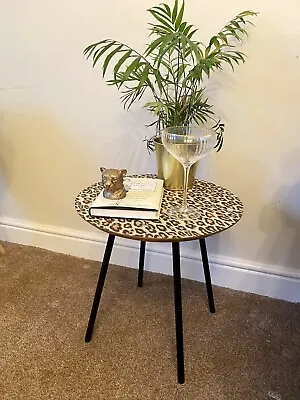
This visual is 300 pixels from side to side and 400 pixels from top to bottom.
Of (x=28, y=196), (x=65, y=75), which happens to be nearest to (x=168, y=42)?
(x=65, y=75)

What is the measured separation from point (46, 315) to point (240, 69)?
1.13 m

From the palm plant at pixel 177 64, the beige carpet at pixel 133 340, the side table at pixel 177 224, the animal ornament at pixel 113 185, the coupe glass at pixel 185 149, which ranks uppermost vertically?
the palm plant at pixel 177 64

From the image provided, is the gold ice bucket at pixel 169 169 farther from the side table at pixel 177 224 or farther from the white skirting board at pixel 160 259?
the white skirting board at pixel 160 259

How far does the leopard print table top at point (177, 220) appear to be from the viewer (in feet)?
4.13

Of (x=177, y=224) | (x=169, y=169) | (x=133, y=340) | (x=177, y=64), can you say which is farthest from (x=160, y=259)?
(x=177, y=64)

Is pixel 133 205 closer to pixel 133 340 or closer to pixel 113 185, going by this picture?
pixel 113 185

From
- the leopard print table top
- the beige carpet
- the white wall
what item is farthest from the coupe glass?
the beige carpet

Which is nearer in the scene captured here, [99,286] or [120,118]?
[99,286]

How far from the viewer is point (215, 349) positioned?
1.55 meters

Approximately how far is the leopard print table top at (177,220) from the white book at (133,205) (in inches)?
0.7

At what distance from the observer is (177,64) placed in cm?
163

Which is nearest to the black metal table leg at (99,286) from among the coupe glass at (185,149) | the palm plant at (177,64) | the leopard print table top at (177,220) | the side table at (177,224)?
the side table at (177,224)

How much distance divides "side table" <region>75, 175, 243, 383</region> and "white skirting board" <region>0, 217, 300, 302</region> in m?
0.45

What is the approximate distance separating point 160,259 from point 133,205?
0.68 metres
